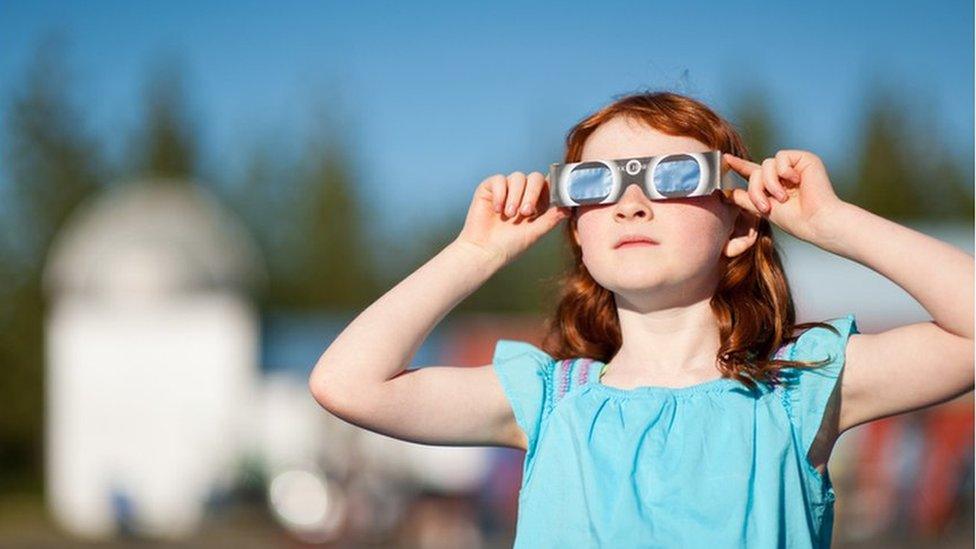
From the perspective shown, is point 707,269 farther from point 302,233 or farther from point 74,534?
point 302,233

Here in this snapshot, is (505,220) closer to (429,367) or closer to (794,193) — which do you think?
(429,367)

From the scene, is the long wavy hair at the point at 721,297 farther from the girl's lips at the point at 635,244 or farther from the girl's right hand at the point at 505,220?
the girl's lips at the point at 635,244

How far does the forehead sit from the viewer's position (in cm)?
278

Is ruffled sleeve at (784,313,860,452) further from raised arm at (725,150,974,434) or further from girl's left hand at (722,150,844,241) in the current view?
girl's left hand at (722,150,844,241)

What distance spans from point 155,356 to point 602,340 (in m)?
17.6

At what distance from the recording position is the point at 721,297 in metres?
2.86

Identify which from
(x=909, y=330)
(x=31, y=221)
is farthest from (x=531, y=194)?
(x=31, y=221)

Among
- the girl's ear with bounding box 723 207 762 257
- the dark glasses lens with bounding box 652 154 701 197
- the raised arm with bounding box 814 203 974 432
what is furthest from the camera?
the girl's ear with bounding box 723 207 762 257

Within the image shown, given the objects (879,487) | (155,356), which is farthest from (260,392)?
(879,487)

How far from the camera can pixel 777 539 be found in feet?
8.25

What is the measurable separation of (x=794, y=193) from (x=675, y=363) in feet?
1.40

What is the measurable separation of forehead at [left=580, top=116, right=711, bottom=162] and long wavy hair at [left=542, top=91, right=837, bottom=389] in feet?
0.05

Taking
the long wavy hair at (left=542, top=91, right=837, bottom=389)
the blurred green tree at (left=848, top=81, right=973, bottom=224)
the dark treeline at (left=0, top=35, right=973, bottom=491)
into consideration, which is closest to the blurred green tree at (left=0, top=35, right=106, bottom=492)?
the dark treeline at (left=0, top=35, right=973, bottom=491)

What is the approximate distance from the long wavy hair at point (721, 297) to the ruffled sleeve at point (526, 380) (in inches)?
6.0
